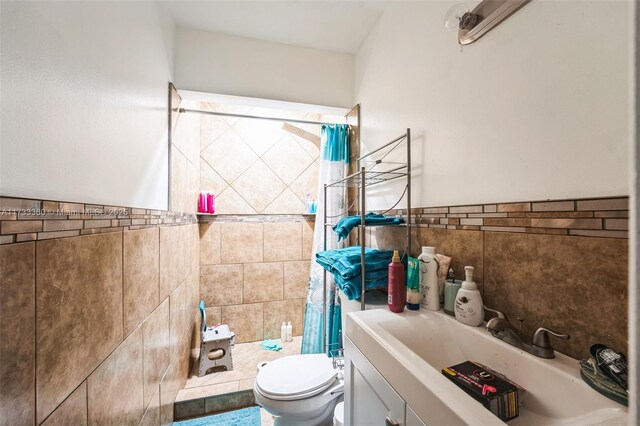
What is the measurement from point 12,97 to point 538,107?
120cm

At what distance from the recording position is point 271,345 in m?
2.27

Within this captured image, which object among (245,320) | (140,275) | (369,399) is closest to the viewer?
(369,399)

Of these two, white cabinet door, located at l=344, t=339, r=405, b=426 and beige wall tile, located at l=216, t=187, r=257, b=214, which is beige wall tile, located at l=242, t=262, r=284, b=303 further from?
white cabinet door, located at l=344, t=339, r=405, b=426

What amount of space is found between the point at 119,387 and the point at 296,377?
757 mm

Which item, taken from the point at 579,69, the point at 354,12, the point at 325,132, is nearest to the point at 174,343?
the point at 325,132

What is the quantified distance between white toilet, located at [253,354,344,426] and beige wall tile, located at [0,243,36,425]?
913 millimetres

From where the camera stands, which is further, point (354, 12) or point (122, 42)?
point (354, 12)

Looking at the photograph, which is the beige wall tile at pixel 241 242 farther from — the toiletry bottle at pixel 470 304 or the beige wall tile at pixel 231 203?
the toiletry bottle at pixel 470 304

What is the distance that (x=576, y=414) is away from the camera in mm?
561

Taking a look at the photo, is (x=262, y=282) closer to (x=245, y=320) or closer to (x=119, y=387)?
(x=245, y=320)

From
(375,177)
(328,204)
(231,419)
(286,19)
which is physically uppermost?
(286,19)

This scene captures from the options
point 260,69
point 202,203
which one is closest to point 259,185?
point 202,203

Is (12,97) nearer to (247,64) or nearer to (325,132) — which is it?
(247,64)

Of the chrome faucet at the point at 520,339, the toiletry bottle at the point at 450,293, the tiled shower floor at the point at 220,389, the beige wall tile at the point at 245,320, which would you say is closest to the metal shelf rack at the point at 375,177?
the toiletry bottle at the point at 450,293
